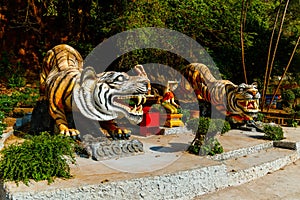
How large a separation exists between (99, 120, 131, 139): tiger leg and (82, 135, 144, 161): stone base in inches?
8.3

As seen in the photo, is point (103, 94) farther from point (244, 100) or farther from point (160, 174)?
point (244, 100)

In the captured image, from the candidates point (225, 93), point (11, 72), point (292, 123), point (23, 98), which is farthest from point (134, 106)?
point (11, 72)

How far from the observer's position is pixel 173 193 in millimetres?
4445

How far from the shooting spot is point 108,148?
5.36 m

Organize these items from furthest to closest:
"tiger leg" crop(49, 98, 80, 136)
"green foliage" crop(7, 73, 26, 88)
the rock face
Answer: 1. "green foliage" crop(7, 73, 26, 88)
2. the rock face
3. "tiger leg" crop(49, 98, 80, 136)

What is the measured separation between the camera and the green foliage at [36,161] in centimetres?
384

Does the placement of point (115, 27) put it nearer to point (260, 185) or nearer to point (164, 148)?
point (164, 148)

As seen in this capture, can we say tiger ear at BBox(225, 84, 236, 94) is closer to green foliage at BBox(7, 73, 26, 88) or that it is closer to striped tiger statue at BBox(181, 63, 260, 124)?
striped tiger statue at BBox(181, 63, 260, 124)

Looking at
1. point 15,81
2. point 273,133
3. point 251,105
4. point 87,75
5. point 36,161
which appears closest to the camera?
point 36,161

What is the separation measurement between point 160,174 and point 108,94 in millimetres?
1539

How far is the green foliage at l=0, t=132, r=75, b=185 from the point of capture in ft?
12.6

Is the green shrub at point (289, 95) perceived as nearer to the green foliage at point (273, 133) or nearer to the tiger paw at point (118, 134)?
the green foliage at point (273, 133)

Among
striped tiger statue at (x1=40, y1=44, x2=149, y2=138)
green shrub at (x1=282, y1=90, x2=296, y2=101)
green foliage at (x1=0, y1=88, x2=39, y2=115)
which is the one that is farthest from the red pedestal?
green shrub at (x1=282, y1=90, x2=296, y2=101)

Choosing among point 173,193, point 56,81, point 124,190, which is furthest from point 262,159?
point 56,81
